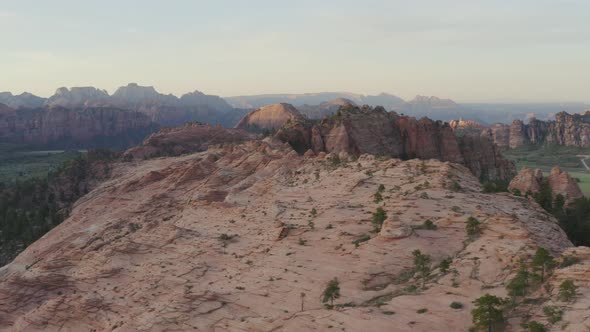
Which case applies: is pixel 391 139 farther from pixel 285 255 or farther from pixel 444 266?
pixel 444 266

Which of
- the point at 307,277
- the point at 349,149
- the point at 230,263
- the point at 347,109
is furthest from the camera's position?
the point at 347,109

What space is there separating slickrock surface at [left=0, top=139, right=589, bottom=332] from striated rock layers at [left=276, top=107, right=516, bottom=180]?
25160 mm

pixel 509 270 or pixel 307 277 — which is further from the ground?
pixel 509 270

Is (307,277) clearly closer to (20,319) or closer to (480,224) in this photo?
(480,224)

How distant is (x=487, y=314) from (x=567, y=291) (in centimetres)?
477

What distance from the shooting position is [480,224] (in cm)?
3544

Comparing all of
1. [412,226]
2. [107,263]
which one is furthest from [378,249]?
[107,263]

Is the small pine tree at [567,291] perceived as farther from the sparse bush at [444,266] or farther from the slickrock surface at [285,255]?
the sparse bush at [444,266]

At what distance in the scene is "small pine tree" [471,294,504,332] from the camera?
22.3 m

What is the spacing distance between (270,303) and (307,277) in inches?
142

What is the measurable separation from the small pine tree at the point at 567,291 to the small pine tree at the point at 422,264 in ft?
25.6

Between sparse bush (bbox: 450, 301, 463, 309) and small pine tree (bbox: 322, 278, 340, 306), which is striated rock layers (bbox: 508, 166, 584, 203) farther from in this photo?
small pine tree (bbox: 322, 278, 340, 306)

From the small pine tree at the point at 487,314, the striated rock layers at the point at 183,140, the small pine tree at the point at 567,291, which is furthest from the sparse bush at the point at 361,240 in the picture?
the striated rock layers at the point at 183,140

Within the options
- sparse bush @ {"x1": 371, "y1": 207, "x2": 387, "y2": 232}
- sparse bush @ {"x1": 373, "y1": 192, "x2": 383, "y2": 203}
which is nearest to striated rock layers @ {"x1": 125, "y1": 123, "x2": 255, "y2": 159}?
sparse bush @ {"x1": 373, "y1": 192, "x2": 383, "y2": 203}
